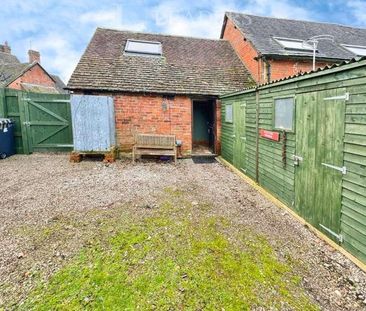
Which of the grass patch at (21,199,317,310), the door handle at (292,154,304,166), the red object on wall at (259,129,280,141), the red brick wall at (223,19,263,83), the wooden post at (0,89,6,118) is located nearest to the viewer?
the grass patch at (21,199,317,310)

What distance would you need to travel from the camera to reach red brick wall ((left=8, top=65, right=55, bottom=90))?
21.2 metres

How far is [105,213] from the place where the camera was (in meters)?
4.55

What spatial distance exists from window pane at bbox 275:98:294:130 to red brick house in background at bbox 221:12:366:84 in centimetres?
577

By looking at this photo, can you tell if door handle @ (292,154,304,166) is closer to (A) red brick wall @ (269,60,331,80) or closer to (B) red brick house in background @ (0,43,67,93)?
(A) red brick wall @ (269,60,331,80)

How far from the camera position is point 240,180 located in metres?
7.03

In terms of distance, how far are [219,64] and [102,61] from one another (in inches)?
222

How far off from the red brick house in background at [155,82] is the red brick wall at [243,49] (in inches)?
13.3

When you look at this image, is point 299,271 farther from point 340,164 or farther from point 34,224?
point 34,224

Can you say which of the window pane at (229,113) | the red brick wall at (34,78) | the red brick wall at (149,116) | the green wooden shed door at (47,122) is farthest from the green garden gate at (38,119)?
the red brick wall at (34,78)

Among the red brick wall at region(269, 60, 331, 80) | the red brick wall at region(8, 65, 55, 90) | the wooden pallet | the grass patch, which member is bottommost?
the grass patch

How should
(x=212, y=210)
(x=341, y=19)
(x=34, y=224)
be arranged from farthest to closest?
(x=341, y=19)
(x=212, y=210)
(x=34, y=224)

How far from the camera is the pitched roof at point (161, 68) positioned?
9.82 meters

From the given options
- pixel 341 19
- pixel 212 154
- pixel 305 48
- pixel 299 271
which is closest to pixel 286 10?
pixel 341 19

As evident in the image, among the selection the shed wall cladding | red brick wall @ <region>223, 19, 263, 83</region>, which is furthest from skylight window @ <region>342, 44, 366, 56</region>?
the shed wall cladding
